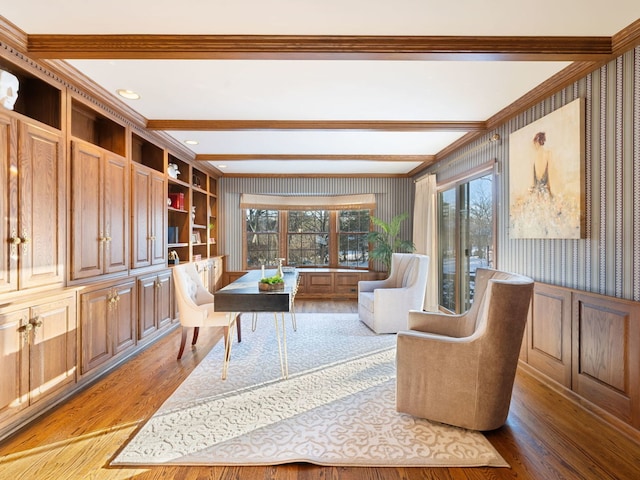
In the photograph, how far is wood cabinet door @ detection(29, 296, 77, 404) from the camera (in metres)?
2.38

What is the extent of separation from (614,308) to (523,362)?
4.04ft

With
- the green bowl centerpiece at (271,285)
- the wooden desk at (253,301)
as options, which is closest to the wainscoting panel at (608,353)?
the wooden desk at (253,301)

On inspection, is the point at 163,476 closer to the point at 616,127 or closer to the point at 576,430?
the point at 576,430

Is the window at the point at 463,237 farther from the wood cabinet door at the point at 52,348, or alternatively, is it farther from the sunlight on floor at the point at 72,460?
the wood cabinet door at the point at 52,348

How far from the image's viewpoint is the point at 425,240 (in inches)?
235

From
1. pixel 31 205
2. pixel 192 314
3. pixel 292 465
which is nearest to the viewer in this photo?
A: pixel 292 465

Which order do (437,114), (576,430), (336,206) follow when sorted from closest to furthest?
1. (576,430)
2. (437,114)
3. (336,206)

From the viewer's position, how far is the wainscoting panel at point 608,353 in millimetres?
2186

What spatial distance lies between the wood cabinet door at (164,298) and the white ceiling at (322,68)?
181cm

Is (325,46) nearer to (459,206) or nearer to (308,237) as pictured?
(459,206)

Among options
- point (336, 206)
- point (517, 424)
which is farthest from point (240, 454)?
point (336, 206)

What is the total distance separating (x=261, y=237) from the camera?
734 cm

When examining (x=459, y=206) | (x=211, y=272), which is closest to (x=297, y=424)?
(x=459, y=206)

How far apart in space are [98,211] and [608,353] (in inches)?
162
